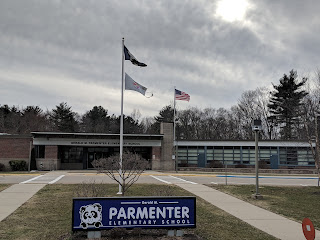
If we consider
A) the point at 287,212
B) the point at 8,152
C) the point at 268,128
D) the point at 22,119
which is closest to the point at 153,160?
the point at 8,152

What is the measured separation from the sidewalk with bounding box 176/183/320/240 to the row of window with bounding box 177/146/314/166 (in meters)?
23.7

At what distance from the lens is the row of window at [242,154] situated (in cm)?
3762

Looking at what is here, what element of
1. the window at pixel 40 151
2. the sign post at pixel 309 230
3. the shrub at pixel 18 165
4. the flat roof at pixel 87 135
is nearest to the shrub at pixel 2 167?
the shrub at pixel 18 165

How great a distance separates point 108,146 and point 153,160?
5704mm

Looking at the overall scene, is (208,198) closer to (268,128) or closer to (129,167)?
(129,167)

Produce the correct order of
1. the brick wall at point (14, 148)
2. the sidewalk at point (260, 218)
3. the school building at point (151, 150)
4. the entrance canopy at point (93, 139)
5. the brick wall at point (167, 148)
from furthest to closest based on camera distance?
the brick wall at point (167, 148), the entrance canopy at point (93, 139), the school building at point (151, 150), the brick wall at point (14, 148), the sidewalk at point (260, 218)

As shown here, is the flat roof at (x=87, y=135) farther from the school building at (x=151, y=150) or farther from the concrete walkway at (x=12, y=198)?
the concrete walkway at (x=12, y=198)

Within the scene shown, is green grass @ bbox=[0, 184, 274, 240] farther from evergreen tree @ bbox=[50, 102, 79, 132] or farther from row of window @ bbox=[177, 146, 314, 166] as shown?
evergreen tree @ bbox=[50, 102, 79, 132]

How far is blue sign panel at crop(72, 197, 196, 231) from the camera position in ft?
21.5

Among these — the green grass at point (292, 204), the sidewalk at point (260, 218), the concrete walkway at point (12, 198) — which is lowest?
the green grass at point (292, 204)

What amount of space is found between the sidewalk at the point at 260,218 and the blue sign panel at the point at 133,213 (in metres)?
2.45

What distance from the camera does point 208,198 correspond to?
13.3m

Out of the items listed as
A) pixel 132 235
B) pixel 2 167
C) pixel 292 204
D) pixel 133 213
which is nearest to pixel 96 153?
pixel 2 167

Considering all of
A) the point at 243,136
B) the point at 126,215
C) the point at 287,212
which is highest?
the point at 243,136
